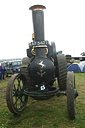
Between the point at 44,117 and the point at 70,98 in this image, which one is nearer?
the point at 70,98

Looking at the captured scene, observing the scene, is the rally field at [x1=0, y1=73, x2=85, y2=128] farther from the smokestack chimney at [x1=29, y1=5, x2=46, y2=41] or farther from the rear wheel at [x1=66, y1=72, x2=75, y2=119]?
the smokestack chimney at [x1=29, y1=5, x2=46, y2=41]

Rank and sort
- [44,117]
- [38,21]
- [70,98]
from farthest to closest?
[38,21] → [44,117] → [70,98]

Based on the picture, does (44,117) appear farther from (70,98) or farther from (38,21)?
(38,21)

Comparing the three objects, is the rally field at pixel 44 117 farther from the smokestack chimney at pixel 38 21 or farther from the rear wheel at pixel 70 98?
the smokestack chimney at pixel 38 21

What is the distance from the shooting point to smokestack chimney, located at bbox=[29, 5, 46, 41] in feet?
12.7

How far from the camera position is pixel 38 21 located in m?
3.85

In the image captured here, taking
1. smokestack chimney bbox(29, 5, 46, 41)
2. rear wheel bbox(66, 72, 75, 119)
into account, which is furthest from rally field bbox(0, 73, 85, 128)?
smokestack chimney bbox(29, 5, 46, 41)

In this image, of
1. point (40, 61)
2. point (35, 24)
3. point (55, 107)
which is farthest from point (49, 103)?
point (35, 24)

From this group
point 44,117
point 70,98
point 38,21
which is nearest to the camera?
point 70,98

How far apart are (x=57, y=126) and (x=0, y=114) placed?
1700mm

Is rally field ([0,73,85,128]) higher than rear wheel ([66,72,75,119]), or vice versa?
rear wheel ([66,72,75,119])

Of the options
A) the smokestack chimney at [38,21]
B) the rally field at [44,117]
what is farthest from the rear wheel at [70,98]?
the smokestack chimney at [38,21]

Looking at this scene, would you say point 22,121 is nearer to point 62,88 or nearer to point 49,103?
point 49,103

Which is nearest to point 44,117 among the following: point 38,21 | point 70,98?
point 70,98
